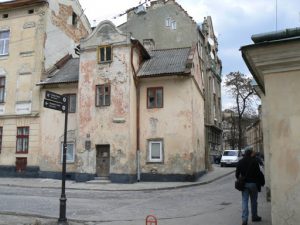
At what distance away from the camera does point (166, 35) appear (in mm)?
38719

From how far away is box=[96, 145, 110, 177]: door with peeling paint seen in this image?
2272cm

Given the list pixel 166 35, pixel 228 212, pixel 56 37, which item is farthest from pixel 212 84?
pixel 228 212

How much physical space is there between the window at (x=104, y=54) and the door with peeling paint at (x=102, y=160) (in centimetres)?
563

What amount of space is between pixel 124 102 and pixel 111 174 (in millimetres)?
4526

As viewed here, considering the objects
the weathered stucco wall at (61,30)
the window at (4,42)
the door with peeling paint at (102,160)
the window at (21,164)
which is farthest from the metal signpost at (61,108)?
the window at (4,42)

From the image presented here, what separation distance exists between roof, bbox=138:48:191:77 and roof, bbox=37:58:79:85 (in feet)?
16.7

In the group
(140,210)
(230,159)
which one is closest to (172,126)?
(140,210)

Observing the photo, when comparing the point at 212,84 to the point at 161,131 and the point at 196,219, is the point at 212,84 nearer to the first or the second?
the point at 161,131

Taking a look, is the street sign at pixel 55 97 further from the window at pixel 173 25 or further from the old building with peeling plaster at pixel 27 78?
the window at pixel 173 25

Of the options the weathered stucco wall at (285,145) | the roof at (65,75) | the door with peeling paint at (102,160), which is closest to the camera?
the weathered stucco wall at (285,145)

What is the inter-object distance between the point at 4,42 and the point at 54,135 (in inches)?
360

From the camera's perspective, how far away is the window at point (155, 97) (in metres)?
23.4

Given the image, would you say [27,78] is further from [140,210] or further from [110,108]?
[140,210]

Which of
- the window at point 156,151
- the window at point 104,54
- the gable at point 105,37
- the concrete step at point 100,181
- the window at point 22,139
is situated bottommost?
the concrete step at point 100,181
